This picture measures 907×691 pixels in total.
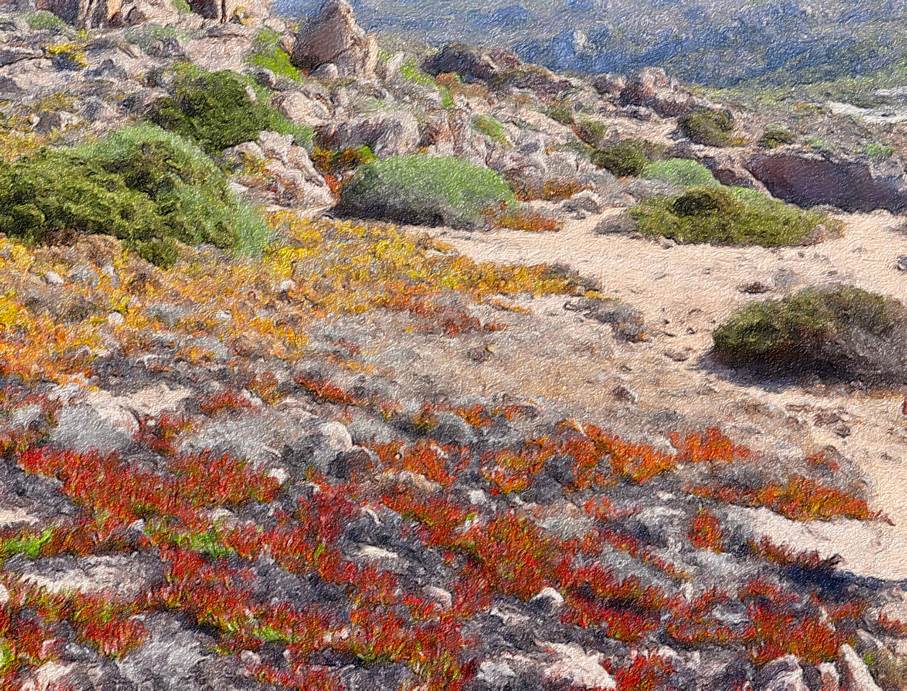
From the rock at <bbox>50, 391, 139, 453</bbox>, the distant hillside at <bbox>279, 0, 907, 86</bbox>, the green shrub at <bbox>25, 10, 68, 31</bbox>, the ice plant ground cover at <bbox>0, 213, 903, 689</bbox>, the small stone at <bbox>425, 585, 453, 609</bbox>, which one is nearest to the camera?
the ice plant ground cover at <bbox>0, 213, 903, 689</bbox>

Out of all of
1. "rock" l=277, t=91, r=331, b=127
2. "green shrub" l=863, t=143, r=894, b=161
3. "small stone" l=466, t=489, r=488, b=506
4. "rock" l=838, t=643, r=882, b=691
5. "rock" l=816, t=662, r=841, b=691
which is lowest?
"small stone" l=466, t=489, r=488, b=506

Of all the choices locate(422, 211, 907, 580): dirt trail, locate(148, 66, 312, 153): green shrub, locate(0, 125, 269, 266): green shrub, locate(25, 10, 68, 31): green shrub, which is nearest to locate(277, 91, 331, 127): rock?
locate(148, 66, 312, 153): green shrub

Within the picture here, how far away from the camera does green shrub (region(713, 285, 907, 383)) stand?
9461 mm

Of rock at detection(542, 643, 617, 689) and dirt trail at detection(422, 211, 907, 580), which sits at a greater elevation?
rock at detection(542, 643, 617, 689)

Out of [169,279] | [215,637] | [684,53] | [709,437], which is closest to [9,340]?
[169,279]

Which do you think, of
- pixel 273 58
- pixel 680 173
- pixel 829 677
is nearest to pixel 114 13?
pixel 273 58

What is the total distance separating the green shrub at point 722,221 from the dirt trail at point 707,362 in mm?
558

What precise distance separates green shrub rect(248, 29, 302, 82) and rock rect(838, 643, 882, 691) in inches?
1104

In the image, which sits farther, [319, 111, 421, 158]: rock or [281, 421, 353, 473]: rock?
[319, 111, 421, 158]: rock

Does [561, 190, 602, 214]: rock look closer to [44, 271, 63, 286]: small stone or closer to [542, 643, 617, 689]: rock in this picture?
[44, 271, 63, 286]: small stone

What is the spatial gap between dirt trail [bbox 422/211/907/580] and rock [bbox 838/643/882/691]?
4.46ft

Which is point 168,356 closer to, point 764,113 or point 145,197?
point 145,197

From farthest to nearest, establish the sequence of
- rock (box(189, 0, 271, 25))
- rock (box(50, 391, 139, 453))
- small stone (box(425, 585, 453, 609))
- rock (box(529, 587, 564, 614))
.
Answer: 1. rock (box(189, 0, 271, 25))
2. rock (box(50, 391, 139, 453))
3. rock (box(529, 587, 564, 614))
4. small stone (box(425, 585, 453, 609))

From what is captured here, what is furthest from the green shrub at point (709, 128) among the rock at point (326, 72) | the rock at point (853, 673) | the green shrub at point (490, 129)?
the rock at point (853, 673)
